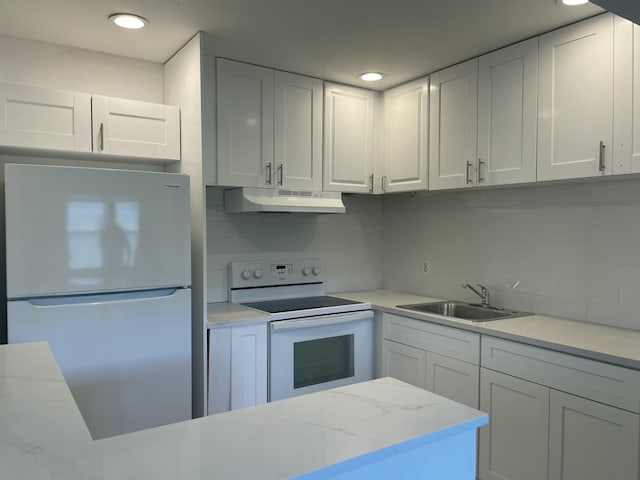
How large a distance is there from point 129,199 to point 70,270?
1.29 feet

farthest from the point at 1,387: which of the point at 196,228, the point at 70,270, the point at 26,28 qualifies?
the point at 26,28

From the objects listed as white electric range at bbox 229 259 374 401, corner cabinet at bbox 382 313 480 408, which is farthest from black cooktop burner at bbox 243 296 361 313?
corner cabinet at bbox 382 313 480 408

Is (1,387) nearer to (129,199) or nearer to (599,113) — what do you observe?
(129,199)

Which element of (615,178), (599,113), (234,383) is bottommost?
(234,383)

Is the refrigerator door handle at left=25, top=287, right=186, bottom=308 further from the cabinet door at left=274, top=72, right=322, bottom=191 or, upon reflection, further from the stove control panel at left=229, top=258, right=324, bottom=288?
the cabinet door at left=274, top=72, right=322, bottom=191

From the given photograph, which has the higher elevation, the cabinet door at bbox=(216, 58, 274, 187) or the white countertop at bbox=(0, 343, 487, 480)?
the cabinet door at bbox=(216, 58, 274, 187)

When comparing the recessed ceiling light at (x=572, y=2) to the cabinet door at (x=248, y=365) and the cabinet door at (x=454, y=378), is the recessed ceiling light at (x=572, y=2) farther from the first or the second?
the cabinet door at (x=248, y=365)

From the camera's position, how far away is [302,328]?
2.77 metres

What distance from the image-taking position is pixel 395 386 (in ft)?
4.09

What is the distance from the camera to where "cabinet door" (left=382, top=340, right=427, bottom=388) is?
2.71 m

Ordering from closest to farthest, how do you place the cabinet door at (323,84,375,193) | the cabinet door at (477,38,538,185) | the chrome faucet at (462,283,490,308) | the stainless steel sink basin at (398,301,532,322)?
the cabinet door at (477,38,538,185)
the stainless steel sink basin at (398,301,532,322)
the chrome faucet at (462,283,490,308)
the cabinet door at (323,84,375,193)

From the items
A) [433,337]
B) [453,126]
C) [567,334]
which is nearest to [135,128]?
[453,126]

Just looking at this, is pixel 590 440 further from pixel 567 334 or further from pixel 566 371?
pixel 567 334

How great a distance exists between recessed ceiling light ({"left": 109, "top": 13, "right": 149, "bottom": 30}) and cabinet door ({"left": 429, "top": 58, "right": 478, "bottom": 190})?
1.66m
